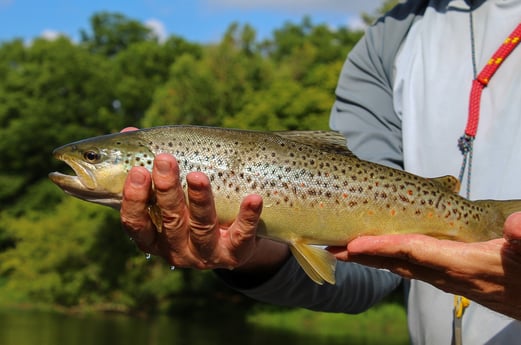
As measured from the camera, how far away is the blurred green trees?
36.6 m

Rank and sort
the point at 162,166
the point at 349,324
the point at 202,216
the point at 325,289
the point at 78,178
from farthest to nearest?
the point at 349,324, the point at 325,289, the point at 78,178, the point at 202,216, the point at 162,166

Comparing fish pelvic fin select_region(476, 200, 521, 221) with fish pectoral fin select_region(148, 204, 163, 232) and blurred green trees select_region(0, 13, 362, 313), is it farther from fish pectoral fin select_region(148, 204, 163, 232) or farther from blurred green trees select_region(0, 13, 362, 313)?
blurred green trees select_region(0, 13, 362, 313)

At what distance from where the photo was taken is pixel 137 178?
121 inches

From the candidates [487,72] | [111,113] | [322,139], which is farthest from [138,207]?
[111,113]

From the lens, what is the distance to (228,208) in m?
3.29

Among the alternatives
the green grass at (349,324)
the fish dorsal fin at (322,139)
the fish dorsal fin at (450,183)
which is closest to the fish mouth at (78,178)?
the fish dorsal fin at (322,139)

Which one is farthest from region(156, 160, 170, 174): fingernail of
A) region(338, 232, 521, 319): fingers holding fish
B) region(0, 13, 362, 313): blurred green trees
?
region(0, 13, 362, 313): blurred green trees

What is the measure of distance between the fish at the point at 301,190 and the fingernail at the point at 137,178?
0.28 meters

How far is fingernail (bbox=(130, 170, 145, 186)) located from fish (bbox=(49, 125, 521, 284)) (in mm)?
283

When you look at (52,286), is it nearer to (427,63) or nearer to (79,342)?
(79,342)

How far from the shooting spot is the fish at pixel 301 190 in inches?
131

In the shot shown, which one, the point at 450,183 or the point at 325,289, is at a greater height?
the point at 450,183

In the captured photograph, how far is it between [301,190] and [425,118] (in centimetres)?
76

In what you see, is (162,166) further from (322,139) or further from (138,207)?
(322,139)
